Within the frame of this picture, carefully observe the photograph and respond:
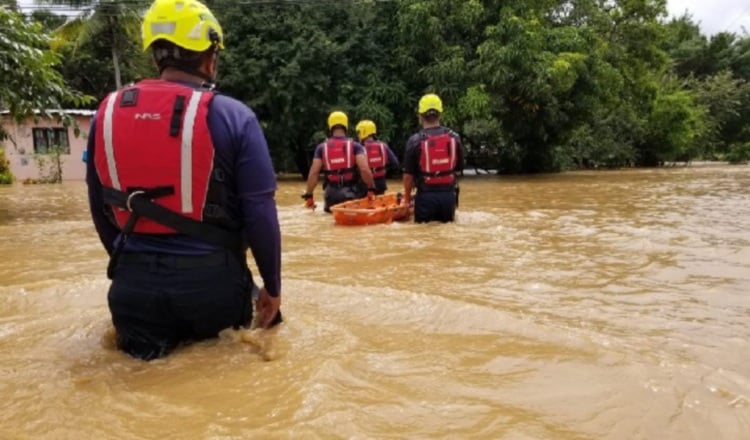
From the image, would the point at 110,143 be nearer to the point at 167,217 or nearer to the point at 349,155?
the point at 167,217

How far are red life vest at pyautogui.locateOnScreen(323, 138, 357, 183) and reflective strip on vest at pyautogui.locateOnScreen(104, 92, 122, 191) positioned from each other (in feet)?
23.8

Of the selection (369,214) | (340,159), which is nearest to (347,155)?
(340,159)

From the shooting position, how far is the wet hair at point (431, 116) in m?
8.05

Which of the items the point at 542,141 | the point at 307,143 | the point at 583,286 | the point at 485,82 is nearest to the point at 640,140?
the point at 542,141

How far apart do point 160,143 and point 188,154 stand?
124mm

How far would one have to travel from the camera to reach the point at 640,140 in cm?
3234

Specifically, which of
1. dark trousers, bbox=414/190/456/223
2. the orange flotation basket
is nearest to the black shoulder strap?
dark trousers, bbox=414/190/456/223

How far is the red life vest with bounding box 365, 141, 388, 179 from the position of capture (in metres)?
11.5

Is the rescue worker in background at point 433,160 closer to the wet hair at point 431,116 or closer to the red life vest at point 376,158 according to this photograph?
the wet hair at point 431,116

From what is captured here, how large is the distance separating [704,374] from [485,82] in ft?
61.9

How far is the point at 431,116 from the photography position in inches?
319

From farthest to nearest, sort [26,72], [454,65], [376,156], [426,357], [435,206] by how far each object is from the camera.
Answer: [454,65], [376,156], [26,72], [435,206], [426,357]

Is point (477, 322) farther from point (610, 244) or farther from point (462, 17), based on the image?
point (462, 17)

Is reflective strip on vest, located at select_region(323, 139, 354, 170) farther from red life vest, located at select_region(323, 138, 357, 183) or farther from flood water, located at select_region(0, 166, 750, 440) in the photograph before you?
flood water, located at select_region(0, 166, 750, 440)
